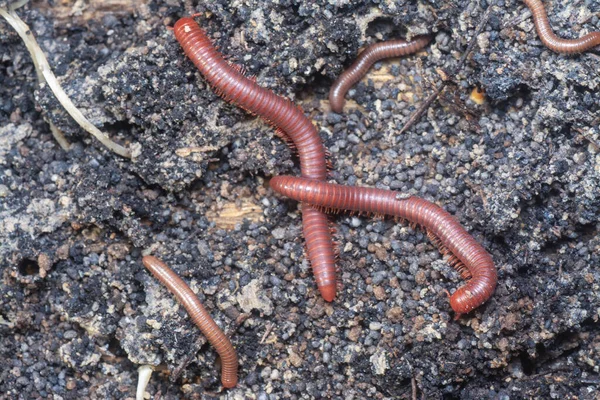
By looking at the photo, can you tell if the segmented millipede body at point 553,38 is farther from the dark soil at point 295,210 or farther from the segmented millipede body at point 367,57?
the segmented millipede body at point 367,57

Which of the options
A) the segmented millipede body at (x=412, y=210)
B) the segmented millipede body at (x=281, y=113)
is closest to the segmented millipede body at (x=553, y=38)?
the segmented millipede body at (x=412, y=210)

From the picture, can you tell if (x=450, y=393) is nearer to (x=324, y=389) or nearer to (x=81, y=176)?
(x=324, y=389)

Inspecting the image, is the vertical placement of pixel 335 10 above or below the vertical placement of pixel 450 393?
above

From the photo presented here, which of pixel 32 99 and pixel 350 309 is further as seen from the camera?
pixel 32 99

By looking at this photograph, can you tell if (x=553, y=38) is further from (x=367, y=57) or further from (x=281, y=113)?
(x=281, y=113)

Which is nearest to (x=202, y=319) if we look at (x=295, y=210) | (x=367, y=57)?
(x=295, y=210)

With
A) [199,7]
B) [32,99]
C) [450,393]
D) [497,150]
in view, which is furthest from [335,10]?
[450,393]

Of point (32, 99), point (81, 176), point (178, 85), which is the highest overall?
point (178, 85)
